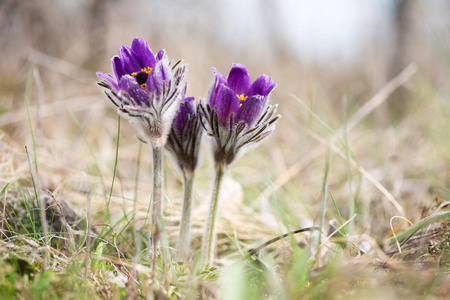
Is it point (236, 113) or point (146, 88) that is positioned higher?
point (146, 88)

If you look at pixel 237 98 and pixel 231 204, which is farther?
pixel 231 204

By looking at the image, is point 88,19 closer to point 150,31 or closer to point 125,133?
point 150,31

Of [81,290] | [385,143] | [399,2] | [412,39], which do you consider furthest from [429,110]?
[81,290]

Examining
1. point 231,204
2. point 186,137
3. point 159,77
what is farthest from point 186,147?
point 231,204

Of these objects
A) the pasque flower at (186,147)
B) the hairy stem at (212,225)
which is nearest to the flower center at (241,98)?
the pasque flower at (186,147)

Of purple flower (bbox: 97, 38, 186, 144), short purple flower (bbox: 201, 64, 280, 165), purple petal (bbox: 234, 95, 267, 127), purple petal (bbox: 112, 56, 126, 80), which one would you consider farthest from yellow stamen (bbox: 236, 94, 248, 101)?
purple petal (bbox: 112, 56, 126, 80)

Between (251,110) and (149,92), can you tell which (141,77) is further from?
(251,110)
